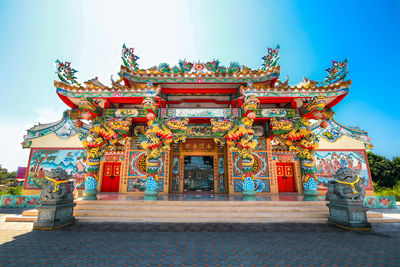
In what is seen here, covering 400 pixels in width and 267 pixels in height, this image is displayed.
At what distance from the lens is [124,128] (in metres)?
8.23

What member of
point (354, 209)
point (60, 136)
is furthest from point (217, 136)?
point (60, 136)

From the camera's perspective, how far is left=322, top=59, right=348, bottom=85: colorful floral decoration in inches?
311

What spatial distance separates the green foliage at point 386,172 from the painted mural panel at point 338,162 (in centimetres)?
1254

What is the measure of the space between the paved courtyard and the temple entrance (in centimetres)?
637

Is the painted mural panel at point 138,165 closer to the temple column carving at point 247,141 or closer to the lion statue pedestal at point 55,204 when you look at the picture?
the lion statue pedestal at point 55,204

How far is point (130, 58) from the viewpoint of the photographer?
8.65 metres

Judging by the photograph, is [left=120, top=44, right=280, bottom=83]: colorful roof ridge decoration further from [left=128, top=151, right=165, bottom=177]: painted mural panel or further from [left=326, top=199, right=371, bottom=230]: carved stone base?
[left=326, top=199, right=371, bottom=230]: carved stone base

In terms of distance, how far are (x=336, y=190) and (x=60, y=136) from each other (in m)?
16.3

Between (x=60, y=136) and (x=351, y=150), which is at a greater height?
(x=60, y=136)

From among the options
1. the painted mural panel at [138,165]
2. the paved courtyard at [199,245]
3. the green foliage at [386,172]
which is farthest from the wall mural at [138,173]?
the green foliage at [386,172]

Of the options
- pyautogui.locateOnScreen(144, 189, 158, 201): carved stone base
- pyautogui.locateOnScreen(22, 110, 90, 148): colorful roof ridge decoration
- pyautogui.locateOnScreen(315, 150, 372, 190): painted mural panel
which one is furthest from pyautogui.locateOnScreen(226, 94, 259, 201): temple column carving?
pyautogui.locateOnScreen(22, 110, 90, 148): colorful roof ridge decoration

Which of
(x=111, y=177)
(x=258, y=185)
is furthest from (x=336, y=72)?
(x=111, y=177)

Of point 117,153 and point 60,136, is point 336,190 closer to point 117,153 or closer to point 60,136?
point 117,153

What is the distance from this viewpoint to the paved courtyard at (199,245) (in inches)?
121
